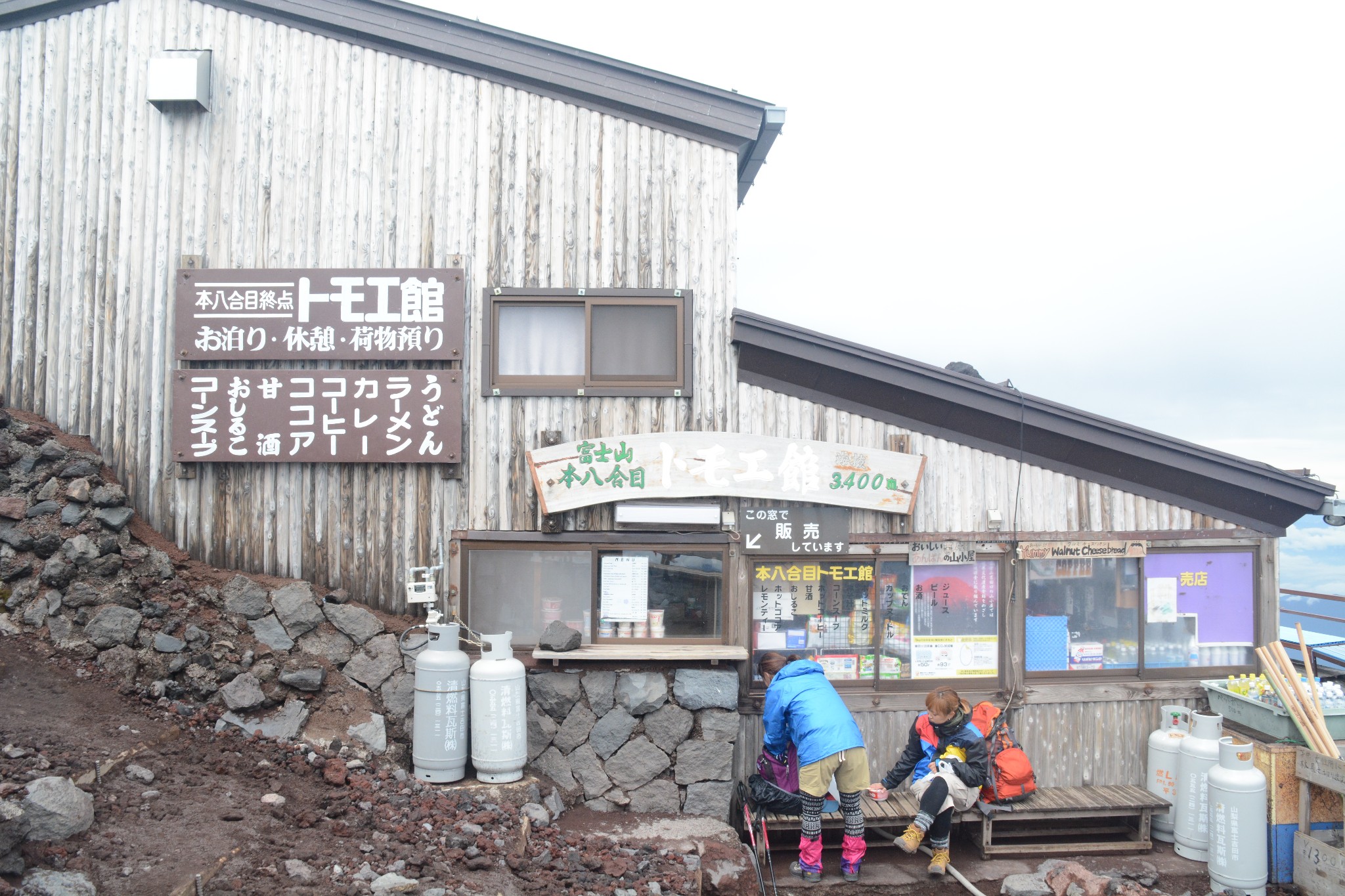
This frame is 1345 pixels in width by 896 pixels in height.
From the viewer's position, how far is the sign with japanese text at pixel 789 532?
8906 mm

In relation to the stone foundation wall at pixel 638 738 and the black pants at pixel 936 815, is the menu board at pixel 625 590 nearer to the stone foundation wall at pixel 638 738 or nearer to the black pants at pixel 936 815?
the stone foundation wall at pixel 638 738

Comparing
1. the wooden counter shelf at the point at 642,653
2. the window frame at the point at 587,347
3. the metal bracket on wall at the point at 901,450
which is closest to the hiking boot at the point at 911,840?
the wooden counter shelf at the point at 642,653

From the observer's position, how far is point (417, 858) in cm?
634

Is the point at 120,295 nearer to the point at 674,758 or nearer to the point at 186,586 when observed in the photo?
the point at 186,586

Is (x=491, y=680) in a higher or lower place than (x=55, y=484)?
lower

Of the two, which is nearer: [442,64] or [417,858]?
[417,858]

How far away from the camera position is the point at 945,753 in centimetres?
829

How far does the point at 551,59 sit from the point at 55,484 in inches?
254

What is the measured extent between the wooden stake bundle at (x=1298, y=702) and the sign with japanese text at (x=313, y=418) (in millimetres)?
8234

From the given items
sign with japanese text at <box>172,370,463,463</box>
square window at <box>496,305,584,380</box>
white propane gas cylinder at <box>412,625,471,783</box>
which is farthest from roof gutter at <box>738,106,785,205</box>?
white propane gas cylinder at <box>412,625,471,783</box>

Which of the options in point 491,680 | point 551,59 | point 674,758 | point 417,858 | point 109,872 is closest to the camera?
point 109,872

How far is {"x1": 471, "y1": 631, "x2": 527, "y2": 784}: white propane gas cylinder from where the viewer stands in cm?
773

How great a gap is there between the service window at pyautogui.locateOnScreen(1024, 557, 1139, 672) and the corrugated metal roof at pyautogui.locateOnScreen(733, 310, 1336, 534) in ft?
3.15

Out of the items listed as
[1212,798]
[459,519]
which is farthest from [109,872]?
[1212,798]
